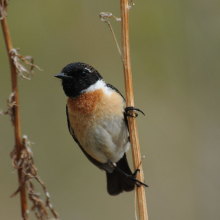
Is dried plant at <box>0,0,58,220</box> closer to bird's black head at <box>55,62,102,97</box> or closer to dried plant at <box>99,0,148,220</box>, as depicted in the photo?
dried plant at <box>99,0,148,220</box>

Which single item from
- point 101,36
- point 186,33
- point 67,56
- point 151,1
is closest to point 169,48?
point 186,33

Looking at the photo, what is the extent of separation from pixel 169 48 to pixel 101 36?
1.18m

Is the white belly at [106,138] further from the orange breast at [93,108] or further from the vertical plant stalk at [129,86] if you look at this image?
the vertical plant stalk at [129,86]

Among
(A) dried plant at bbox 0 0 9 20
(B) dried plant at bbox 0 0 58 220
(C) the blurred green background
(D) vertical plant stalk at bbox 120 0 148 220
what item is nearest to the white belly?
(D) vertical plant stalk at bbox 120 0 148 220

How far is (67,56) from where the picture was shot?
4887mm

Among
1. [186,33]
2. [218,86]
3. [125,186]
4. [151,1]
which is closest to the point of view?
[125,186]

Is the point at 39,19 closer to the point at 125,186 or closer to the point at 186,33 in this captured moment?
the point at 186,33

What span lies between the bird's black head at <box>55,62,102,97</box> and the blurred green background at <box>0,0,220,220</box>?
5.87ft

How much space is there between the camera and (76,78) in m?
3.08

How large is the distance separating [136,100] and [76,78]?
2.23 metres

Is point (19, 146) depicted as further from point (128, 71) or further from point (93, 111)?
point (93, 111)

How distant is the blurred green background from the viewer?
14.5ft

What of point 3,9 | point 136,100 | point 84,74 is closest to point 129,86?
point 84,74

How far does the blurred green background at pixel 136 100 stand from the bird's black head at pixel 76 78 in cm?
179
